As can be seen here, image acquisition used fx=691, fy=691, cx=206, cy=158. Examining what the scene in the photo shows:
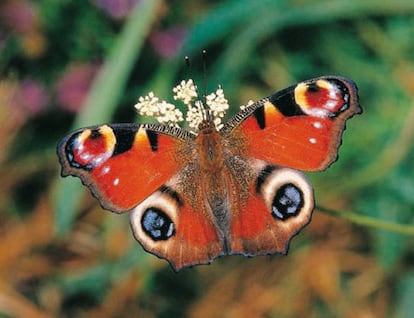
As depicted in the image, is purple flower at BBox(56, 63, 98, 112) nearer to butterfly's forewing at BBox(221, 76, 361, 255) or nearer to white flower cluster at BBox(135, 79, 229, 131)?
white flower cluster at BBox(135, 79, 229, 131)

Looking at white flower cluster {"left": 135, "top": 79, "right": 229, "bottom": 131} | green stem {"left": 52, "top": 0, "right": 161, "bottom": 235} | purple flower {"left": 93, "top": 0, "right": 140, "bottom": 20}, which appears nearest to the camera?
white flower cluster {"left": 135, "top": 79, "right": 229, "bottom": 131}

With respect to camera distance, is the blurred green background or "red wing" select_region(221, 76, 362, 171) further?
the blurred green background

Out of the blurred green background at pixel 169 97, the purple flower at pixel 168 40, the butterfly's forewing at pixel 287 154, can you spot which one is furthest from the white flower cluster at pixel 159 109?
the purple flower at pixel 168 40

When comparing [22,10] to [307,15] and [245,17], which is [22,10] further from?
[307,15]

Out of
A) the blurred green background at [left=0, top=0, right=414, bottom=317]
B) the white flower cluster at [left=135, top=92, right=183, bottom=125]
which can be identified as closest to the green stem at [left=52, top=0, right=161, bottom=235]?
the blurred green background at [left=0, top=0, right=414, bottom=317]

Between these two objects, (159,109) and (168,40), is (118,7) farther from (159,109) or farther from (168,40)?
(159,109)

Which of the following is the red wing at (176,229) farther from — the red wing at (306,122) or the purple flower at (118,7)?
the purple flower at (118,7)
